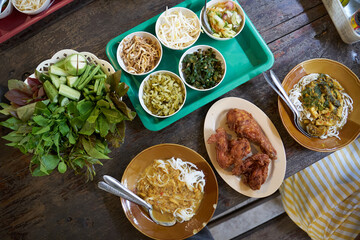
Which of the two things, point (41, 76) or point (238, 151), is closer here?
point (41, 76)

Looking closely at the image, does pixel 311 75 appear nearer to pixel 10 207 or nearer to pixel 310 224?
pixel 310 224

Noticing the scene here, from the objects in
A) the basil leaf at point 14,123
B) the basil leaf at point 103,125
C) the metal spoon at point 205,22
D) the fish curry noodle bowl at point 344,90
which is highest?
the basil leaf at point 14,123

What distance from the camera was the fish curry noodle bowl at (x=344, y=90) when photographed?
2.24 metres

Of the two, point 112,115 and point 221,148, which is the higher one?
point 112,115

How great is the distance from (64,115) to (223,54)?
4.94ft

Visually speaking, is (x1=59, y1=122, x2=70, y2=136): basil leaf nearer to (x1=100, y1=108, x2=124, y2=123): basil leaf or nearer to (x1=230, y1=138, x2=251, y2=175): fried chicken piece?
(x1=100, y1=108, x2=124, y2=123): basil leaf

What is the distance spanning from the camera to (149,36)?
226cm

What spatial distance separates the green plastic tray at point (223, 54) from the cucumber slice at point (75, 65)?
465mm

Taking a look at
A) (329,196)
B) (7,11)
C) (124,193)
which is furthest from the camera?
(329,196)

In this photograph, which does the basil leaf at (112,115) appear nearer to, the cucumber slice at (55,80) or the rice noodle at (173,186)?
the cucumber slice at (55,80)

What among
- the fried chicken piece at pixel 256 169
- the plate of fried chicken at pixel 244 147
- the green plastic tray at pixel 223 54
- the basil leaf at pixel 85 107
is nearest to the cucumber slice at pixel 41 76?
the basil leaf at pixel 85 107

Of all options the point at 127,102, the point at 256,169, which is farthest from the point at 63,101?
the point at 256,169

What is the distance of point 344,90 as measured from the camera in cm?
234

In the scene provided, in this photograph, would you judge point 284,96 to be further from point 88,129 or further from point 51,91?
point 51,91
